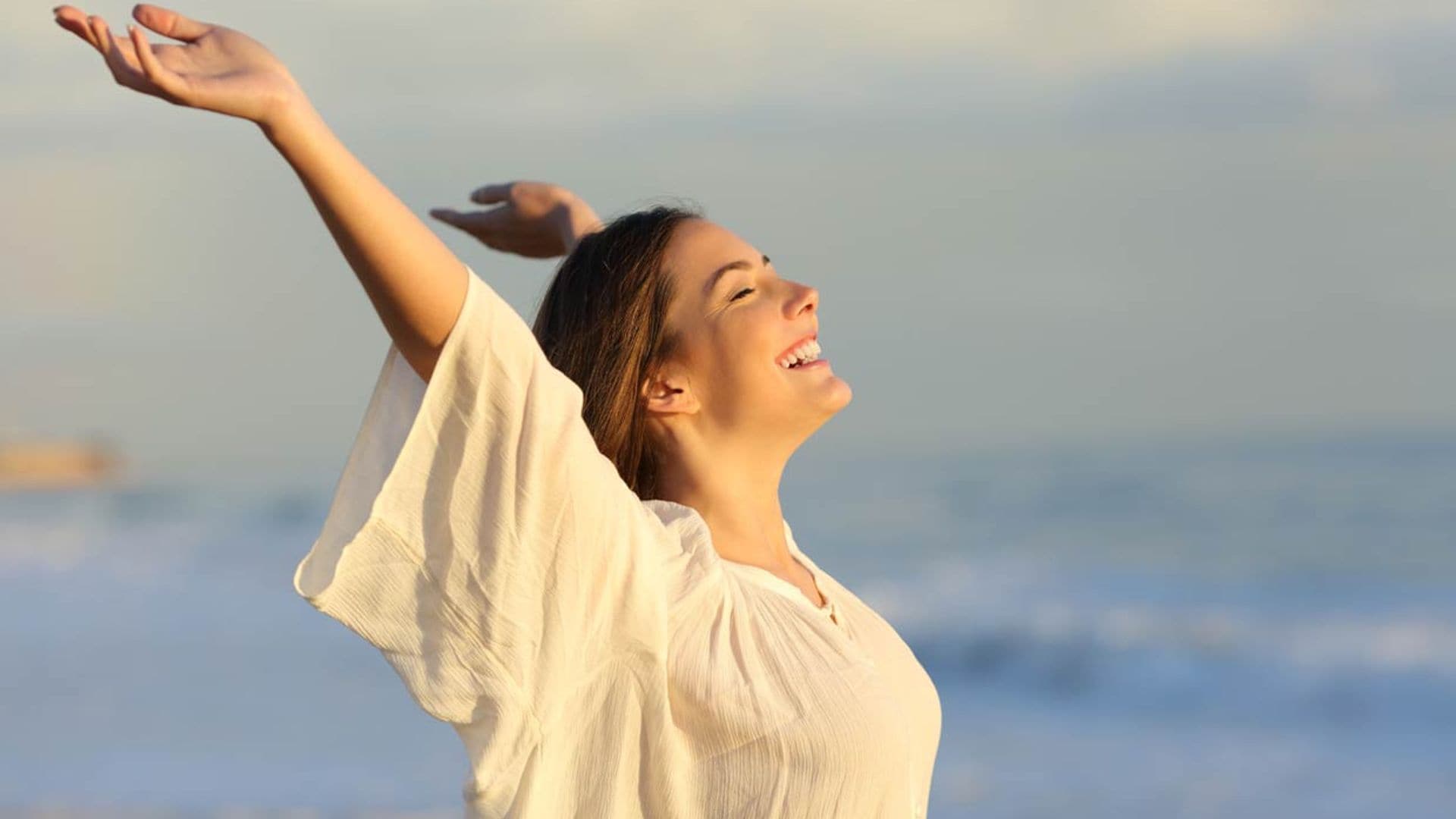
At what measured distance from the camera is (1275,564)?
49.2ft

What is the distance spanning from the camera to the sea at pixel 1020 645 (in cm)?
799

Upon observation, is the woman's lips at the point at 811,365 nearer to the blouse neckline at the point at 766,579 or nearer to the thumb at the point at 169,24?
the blouse neckline at the point at 766,579

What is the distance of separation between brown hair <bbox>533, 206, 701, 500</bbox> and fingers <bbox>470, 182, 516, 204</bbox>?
82 centimetres

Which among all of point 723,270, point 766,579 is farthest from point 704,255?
point 766,579

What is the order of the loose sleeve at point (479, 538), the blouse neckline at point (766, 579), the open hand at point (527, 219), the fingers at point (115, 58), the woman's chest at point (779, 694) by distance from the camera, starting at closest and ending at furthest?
the fingers at point (115, 58), the loose sleeve at point (479, 538), the woman's chest at point (779, 694), the blouse neckline at point (766, 579), the open hand at point (527, 219)

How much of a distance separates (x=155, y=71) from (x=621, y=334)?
38.9 inches

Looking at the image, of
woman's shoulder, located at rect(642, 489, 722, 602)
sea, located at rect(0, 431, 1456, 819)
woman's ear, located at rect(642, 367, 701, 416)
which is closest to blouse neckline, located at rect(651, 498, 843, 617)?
woman's shoulder, located at rect(642, 489, 722, 602)

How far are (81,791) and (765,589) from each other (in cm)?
574

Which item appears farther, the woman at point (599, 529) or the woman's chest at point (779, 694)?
the woman's chest at point (779, 694)

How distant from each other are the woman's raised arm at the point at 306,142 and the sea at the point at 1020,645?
540cm

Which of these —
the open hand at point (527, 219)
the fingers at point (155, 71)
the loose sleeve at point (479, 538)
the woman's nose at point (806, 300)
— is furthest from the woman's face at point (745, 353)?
the fingers at point (155, 71)

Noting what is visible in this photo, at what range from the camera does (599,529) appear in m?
2.07

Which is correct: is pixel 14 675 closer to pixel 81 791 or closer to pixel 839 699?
pixel 81 791

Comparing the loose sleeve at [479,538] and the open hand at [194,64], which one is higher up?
the open hand at [194,64]
